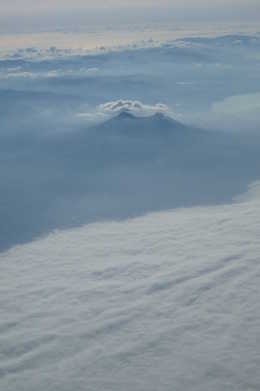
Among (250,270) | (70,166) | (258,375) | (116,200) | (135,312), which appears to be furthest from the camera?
(70,166)

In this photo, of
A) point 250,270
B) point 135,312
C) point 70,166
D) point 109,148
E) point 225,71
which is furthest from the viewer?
point 225,71

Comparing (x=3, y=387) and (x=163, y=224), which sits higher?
(x=163, y=224)

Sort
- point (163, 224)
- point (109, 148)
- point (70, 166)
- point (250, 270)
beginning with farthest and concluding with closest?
point (109, 148)
point (70, 166)
point (163, 224)
point (250, 270)

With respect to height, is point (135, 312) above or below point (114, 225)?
below

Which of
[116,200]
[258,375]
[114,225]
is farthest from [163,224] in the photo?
[258,375]

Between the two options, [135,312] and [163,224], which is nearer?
[135,312]

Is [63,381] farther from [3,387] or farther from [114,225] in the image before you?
[114,225]

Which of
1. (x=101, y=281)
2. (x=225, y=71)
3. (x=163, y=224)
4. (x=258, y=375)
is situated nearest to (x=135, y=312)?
(x=101, y=281)

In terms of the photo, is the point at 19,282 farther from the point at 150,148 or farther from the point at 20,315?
the point at 150,148

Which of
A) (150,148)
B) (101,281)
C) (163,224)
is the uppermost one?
(150,148)
